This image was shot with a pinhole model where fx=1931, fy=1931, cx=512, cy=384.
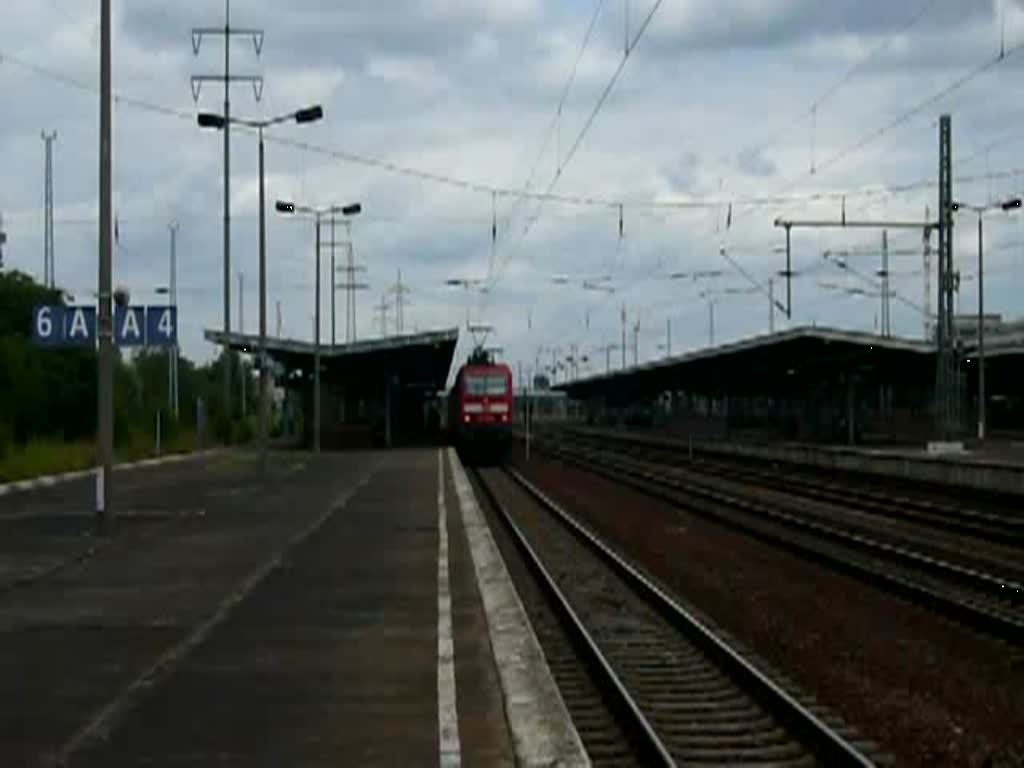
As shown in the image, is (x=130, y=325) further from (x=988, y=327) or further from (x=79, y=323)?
(x=988, y=327)

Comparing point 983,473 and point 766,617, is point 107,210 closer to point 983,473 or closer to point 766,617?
point 766,617

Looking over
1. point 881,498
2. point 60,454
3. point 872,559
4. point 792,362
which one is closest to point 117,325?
point 872,559

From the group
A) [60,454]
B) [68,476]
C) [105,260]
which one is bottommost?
[68,476]

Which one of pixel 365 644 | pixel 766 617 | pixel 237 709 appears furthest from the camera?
pixel 766 617

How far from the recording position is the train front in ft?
211

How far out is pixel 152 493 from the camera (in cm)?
4059

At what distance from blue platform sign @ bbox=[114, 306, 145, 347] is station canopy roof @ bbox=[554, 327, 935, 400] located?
4538 cm

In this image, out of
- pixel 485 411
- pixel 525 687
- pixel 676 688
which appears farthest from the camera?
pixel 485 411

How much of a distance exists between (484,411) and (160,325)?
121 feet

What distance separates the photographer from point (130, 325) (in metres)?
27.8

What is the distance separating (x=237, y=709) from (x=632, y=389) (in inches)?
5493

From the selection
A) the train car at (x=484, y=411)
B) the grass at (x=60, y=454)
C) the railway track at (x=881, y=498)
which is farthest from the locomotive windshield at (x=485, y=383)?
the grass at (x=60, y=454)

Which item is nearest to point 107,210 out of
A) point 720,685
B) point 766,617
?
point 766,617

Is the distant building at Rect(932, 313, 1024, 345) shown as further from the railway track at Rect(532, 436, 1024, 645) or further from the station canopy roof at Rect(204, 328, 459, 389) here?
the railway track at Rect(532, 436, 1024, 645)
